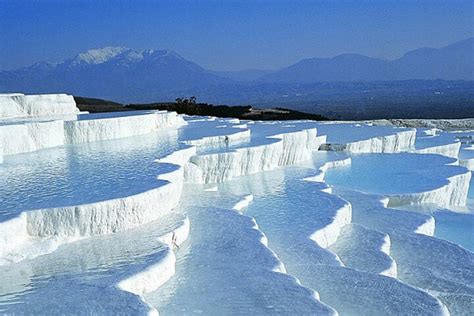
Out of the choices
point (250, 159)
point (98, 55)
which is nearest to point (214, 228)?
point (250, 159)

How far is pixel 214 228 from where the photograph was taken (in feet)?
16.0

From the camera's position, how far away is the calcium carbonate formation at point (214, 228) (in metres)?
3.53

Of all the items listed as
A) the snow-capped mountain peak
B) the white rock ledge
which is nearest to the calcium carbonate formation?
the white rock ledge

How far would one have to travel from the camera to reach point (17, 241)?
3.90m

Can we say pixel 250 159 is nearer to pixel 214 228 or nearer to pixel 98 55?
pixel 214 228

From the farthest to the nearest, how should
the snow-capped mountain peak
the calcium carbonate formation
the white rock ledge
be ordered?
the snow-capped mountain peak < the white rock ledge < the calcium carbonate formation

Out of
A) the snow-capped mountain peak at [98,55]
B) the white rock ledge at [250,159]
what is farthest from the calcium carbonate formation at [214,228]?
the snow-capped mountain peak at [98,55]

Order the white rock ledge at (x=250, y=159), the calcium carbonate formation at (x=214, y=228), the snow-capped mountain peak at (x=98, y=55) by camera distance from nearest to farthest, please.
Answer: the calcium carbonate formation at (x=214, y=228), the white rock ledge at (x=250, y=159), the snow-capped mountain peak at (x=98, y=55)

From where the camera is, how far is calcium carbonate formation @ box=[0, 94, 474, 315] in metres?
3.53

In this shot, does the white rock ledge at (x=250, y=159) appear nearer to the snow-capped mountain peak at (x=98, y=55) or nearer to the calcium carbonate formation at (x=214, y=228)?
the calcium carbonate formation at (x=214, y=228)

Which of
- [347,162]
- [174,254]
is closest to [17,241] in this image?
[174,254]

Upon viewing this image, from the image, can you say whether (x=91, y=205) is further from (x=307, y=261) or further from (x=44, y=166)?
(x=44, y=166)

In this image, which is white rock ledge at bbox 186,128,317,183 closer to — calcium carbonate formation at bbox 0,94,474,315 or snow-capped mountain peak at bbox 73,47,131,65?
calcium carbonate formation at bbox 0,94,474,315

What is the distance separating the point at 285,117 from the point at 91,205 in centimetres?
1713
